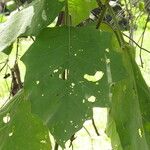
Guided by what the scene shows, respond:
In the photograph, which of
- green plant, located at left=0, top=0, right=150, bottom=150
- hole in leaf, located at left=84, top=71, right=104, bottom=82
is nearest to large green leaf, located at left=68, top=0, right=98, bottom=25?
green plant, located at left=0, top=0, right=150, bottom=150

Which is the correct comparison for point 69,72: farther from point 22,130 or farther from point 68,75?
point 22,130

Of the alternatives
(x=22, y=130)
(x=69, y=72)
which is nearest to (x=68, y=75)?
(x=69, y=72)

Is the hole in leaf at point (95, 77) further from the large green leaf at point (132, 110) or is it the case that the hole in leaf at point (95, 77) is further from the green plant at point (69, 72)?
the large green leaf at point (132, 110)

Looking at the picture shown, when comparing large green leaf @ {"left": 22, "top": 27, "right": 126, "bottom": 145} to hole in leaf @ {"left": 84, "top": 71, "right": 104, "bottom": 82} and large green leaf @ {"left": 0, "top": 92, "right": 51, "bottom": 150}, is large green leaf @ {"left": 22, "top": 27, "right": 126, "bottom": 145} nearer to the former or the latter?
hole in leaf @ {"left": 84, "top": 71, "right": 104, "bottom": 82}

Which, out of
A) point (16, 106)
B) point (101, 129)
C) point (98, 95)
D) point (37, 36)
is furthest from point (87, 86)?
point (101, 129)

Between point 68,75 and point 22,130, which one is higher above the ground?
point 68,75

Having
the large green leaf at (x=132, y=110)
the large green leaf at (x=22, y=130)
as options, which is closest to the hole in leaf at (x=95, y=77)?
the large green leaf at (x=132, y=110)
